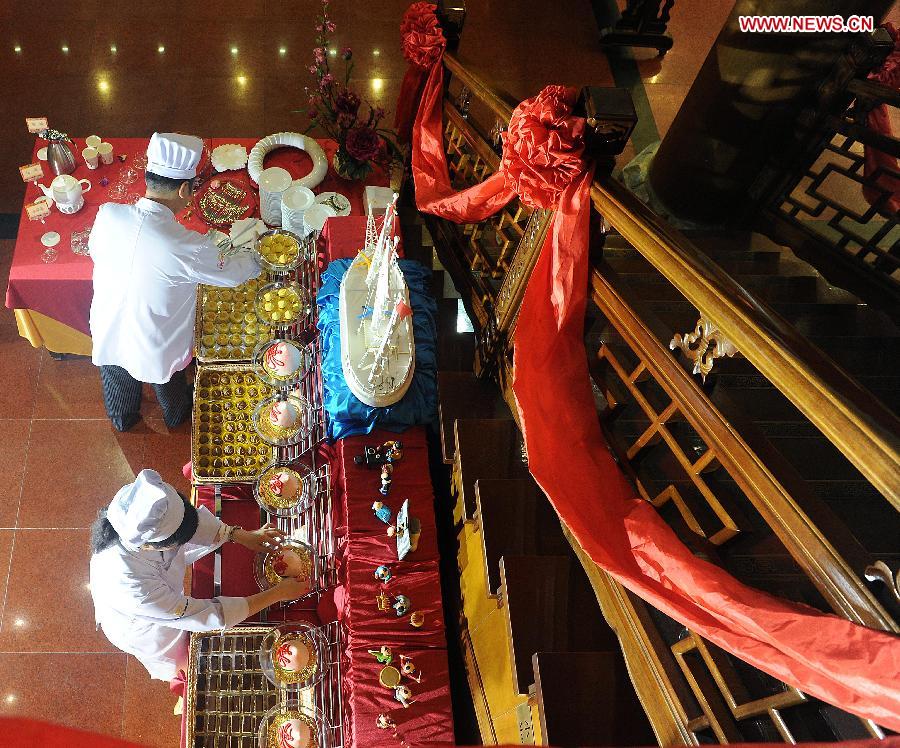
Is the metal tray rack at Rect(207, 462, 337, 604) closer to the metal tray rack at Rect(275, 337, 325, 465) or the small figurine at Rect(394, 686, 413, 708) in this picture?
the metal tray rack at Rect(275, 337, 325, 465)

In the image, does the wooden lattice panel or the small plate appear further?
the small plate

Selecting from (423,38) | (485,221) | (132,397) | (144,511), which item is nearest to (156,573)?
(144,511)

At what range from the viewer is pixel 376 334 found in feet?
9.07

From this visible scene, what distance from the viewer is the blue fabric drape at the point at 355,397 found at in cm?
286

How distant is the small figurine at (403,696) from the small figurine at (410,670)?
0.19 ft

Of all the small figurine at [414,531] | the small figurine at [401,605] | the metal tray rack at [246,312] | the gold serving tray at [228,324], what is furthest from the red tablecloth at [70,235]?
the small figurine at [401,605]

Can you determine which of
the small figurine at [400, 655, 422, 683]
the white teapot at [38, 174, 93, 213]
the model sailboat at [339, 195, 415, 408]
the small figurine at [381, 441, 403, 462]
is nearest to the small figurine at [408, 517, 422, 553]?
the small figurine at [381, 441, 403, 462]

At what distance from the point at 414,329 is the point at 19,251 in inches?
83.2

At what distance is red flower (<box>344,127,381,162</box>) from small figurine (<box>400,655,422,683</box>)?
2.65m

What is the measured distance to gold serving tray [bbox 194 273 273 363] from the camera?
3.24m

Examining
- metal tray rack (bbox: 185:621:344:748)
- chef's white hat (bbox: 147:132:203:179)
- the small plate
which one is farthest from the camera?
the small plate

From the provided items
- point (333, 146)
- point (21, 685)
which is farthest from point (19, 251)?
point (21, 685)

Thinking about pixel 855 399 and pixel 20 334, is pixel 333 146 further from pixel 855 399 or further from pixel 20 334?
pixel 855 399

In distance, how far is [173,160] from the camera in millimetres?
2828
